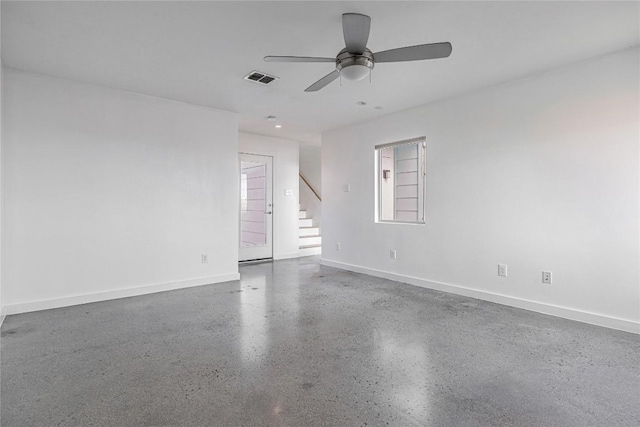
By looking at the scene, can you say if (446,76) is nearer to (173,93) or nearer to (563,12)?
(563,12)

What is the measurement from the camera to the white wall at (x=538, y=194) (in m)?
2.93

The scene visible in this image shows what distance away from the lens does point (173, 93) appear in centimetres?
402

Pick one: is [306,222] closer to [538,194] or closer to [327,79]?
[538,194]

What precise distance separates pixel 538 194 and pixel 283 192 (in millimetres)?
4653

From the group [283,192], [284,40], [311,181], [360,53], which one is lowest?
[283,192]

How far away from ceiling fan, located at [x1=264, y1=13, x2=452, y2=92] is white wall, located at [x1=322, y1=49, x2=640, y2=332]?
6.11 feet

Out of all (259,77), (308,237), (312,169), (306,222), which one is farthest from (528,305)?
(312,169)

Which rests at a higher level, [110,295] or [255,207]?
A: [255,207]

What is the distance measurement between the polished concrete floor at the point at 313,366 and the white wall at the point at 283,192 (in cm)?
321

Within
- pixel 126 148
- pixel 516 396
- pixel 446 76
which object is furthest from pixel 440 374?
pixel 126 148

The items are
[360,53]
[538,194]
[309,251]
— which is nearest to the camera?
[360,53]

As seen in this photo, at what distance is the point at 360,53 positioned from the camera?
2.38 m

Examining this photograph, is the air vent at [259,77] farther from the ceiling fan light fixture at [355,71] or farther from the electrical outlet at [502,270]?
the electrical outlet at [502,270]

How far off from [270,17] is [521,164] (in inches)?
116
